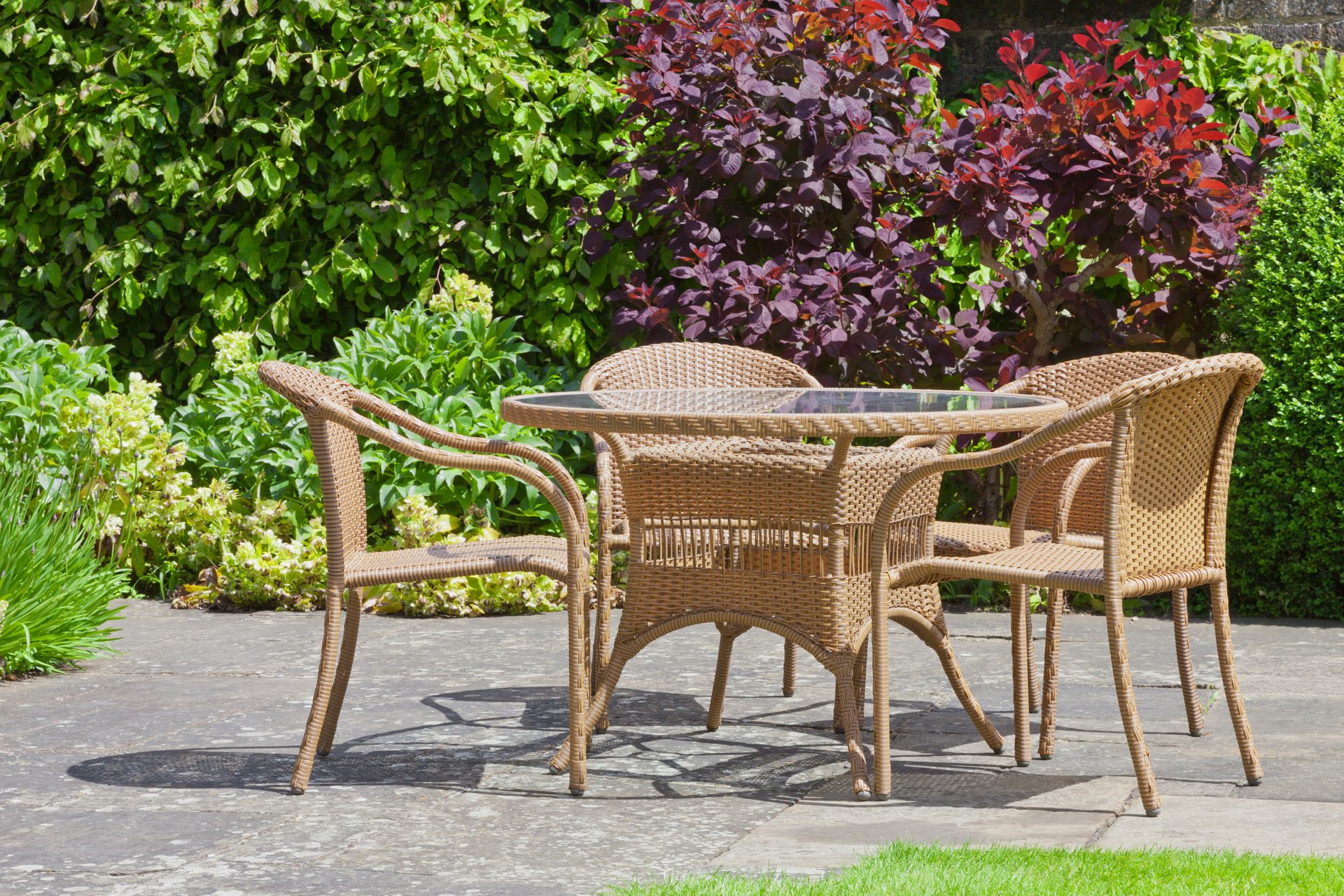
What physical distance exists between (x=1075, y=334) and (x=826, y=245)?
100 centimetres

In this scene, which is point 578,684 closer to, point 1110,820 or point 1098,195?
point 1110,820

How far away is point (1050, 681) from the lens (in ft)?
11.1

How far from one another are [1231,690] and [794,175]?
Answer: 9.29ft

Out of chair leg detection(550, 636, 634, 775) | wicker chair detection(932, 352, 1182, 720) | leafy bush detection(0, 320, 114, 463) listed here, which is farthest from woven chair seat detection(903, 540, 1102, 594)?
leafy bush detection(0, 320, 114, 463)

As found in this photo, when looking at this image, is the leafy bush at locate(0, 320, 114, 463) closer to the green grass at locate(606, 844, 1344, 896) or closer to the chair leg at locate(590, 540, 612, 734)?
the chair leg at locate(590, 540, 612, 734)

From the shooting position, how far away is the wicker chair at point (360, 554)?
3143 mm

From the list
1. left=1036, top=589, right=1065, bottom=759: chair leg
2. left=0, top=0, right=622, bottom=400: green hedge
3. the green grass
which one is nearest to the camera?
the green grass

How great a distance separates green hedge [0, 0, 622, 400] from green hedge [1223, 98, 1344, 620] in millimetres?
2554

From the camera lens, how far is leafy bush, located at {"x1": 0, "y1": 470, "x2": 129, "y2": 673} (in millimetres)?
4191

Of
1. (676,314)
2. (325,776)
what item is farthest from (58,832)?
(676,314)

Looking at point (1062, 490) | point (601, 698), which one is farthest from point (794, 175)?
point (601, 698)

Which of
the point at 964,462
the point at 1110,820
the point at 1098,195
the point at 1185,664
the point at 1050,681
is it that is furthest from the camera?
the point at 1098,195

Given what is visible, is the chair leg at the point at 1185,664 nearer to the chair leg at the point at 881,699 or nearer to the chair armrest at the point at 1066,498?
the chair armrest at the point at 1066,498

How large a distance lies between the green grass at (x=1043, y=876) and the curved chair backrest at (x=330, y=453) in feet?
3.75
